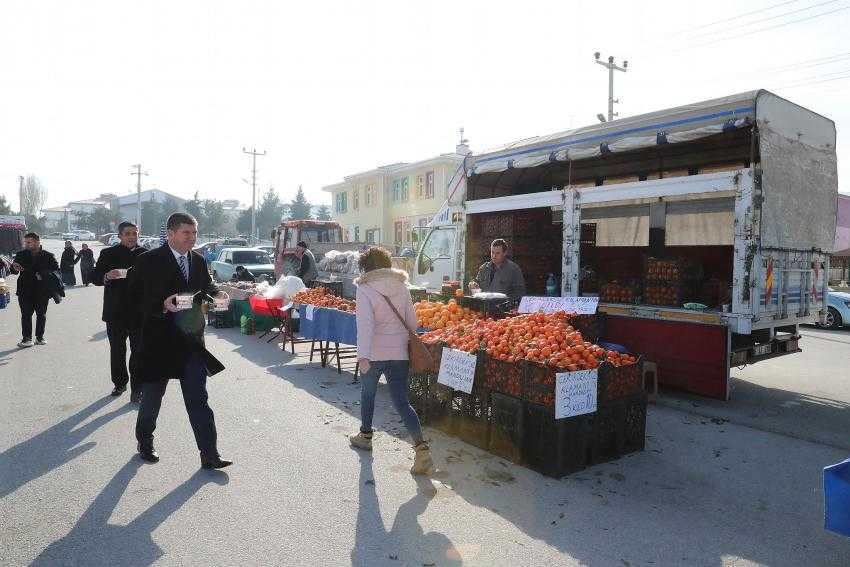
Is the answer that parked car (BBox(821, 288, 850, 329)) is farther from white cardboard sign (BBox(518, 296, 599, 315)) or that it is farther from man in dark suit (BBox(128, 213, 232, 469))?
man in dark suit (BBox(128, 213, 232, 469))

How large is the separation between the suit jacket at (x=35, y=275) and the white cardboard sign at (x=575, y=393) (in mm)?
9322

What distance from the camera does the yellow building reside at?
34.1 meters

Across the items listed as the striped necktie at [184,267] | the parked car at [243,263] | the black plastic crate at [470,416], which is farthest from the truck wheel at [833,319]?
the parked car at [243,263]

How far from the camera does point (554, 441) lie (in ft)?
15.3

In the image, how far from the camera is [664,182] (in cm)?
763

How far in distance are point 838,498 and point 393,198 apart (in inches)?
1441

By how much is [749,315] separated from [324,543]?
18.8 ft

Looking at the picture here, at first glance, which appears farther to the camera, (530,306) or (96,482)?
(530,306)

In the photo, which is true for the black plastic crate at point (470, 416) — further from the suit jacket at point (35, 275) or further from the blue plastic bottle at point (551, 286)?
the suit jacket at point (35, 275)

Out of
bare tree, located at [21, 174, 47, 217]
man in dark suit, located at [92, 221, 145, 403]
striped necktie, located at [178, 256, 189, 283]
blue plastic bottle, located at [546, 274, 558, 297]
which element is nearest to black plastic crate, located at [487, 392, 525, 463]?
striped necktie, located at [178, 256, 189, 283]

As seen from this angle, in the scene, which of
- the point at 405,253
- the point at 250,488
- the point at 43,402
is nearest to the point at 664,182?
the point at 250,488

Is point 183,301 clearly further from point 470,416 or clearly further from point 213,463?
point 470,416

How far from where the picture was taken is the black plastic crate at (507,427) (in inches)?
194

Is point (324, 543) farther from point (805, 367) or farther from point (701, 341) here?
point (805, 367)
